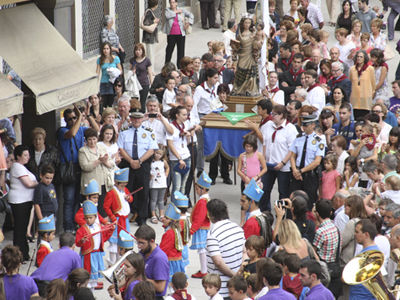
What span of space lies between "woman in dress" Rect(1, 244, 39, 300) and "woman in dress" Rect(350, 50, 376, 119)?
9.02 m

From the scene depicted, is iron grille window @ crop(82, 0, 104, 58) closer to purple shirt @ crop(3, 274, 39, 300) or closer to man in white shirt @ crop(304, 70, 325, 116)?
man in white shirt @ crop(304, 70, 325, 116)

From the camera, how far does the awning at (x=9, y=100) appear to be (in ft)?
26.5

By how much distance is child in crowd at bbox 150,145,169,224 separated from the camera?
10.2 meters

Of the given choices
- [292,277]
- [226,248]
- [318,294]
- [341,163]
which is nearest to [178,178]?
[341,163]

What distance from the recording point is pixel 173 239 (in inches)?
298

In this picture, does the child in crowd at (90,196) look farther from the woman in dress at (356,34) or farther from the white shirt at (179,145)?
the woman in dress at (356,34)

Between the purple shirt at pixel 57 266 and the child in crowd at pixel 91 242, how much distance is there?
0.93 meters

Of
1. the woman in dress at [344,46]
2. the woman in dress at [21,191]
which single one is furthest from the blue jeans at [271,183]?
the woman in dress at [344,46]

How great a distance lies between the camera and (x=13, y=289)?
619cm

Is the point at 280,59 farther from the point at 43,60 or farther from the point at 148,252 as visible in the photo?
the point at 148,252

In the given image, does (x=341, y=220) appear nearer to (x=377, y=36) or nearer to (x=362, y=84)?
(x=362, y=84)

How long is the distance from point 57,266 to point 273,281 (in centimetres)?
235

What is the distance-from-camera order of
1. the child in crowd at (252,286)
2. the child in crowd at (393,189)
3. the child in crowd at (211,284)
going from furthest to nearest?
the child in crowd at (393,189) < the child in crowd at (252,286) < the child in crowd at (211,284)

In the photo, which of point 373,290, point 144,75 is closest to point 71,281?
point 373,290
